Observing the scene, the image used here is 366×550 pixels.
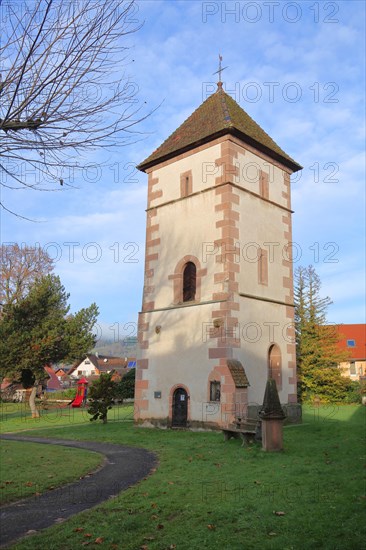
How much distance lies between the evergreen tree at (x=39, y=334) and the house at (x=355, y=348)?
30.3 meters

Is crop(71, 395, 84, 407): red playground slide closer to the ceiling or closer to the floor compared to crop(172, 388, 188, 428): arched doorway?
closer to the floor

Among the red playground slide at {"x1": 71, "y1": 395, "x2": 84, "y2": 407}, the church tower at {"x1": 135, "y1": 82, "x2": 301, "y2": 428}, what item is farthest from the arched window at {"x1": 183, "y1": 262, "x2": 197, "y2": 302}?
the red playground slide at {"x1": 71, "y1": 395, "x2": 84, "y2": 407}

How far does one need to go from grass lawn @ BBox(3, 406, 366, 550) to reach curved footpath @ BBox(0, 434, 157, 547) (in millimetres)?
303

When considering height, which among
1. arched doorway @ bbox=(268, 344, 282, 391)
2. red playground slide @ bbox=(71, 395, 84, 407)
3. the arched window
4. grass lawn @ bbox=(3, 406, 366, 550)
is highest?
the arched window

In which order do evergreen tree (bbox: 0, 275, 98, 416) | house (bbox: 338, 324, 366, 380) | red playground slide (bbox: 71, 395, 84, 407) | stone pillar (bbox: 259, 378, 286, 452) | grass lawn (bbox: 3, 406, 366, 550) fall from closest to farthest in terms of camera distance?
grass lawn (bbox: 3, 406, 366, 550) < stone pillar (bbox: 259, 378, 286, 452) < evergreen tree (bbox: 0, 275, 98, 416) < red playground slide (bbox: 71, 395, 84, 407) < house (bbox: 338, 324, 366, 380)

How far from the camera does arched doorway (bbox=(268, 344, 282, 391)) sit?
2022cm

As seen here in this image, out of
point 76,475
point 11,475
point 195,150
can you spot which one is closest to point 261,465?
point 76,475

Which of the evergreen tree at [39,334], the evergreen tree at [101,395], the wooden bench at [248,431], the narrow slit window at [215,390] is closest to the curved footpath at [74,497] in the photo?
the wooden bench at [248,431]

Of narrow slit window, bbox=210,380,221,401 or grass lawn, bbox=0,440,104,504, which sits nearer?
grass lawn, bbox=0,440,104,504

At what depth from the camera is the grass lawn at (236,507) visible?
18.1 ft

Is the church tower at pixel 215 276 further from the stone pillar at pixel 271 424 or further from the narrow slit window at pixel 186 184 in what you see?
the stone pillar at pixel 271 424

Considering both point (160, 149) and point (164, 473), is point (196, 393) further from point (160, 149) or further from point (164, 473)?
point (160, 149)

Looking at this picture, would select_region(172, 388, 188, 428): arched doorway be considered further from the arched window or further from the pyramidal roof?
the pyramidal roof

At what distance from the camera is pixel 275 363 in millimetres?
20453
